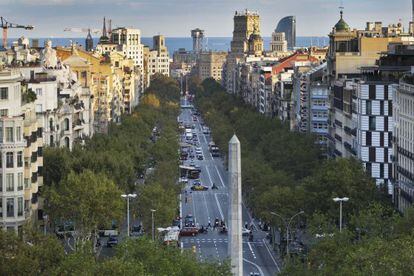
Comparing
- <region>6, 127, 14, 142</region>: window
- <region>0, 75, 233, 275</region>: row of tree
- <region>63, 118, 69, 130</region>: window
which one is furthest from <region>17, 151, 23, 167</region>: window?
<region>63, 118, 69, 130</region>: window

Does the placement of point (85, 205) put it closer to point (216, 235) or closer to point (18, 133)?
point (18, 133)

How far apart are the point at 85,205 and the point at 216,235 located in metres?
22.2

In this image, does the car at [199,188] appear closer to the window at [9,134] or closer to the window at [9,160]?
the window at [9,160]

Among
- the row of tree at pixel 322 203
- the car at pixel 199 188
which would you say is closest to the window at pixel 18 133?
the row of tree at pixel 322 203

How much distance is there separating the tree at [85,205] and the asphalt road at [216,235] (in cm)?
628

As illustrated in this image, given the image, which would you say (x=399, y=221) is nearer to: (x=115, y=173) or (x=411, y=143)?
(x=411, y=143)

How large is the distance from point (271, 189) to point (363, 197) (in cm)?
1261

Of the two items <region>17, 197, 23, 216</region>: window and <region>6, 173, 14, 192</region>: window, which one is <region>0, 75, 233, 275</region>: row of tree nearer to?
<region>17, 197, 23, 216</region>: window

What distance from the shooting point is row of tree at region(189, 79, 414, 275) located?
7219cm

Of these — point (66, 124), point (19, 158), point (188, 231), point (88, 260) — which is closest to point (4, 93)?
point (19, 158)

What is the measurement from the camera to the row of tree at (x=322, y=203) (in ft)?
237

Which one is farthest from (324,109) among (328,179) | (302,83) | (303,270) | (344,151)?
(303,270)

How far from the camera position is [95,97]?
180750 mm

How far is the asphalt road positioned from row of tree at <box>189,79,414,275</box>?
236 cm
